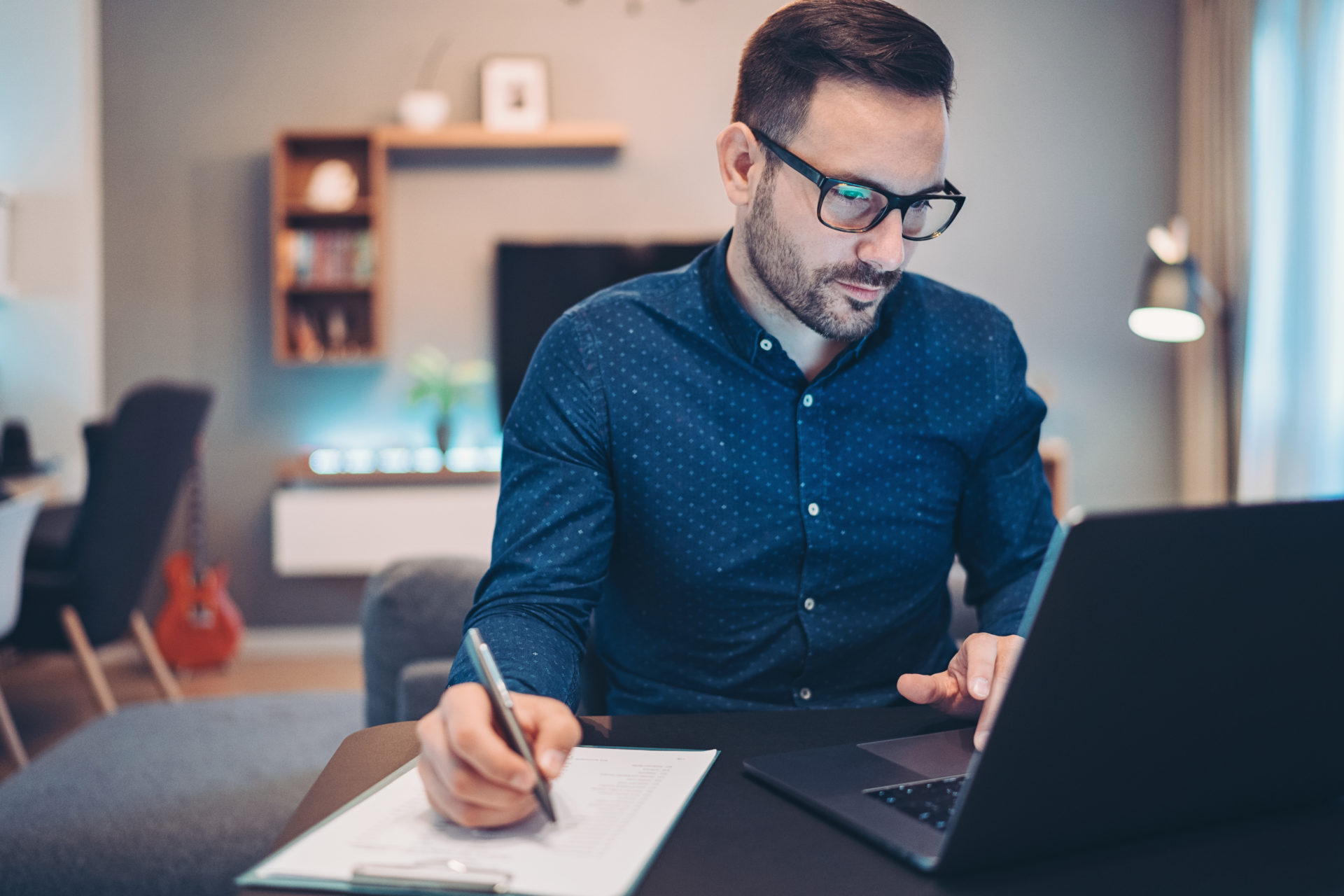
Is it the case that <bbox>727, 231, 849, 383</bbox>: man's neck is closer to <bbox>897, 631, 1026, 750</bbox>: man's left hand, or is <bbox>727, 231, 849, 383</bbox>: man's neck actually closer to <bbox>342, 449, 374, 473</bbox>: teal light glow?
<bbox>897, 631, 1026, 750</bbox>: man's left hand

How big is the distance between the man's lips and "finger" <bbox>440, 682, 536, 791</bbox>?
1.91 feet

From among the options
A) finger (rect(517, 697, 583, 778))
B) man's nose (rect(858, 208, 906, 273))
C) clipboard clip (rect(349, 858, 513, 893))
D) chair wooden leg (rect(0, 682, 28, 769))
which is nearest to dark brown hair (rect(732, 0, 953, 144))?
man's nose (rect(858, 208, 906, 273))

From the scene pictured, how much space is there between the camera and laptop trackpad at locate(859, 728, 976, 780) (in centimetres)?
66

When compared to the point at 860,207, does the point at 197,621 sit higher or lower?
lower

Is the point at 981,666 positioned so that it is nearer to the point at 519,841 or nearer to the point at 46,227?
the point at 519,841

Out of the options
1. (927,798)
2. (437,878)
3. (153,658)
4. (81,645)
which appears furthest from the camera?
(153,658)

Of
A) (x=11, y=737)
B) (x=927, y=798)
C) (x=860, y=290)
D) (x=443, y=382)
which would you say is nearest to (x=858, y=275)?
(x=860, y=290)

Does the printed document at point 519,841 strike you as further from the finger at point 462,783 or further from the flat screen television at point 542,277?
the flat screen television at point 542,277

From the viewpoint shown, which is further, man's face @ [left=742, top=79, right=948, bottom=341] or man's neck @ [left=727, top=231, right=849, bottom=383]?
man's neck @ [left=727, top=231, right=849, bottom=383]

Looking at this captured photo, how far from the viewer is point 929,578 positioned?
110 centimetres

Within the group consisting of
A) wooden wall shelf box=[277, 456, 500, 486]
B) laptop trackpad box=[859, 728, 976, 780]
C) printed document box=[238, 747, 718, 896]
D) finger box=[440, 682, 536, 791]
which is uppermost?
finger box=[440, 682, 536, 791]

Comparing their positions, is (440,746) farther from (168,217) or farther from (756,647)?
(168,217)

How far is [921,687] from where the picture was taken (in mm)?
761

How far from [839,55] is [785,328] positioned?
28 cm
